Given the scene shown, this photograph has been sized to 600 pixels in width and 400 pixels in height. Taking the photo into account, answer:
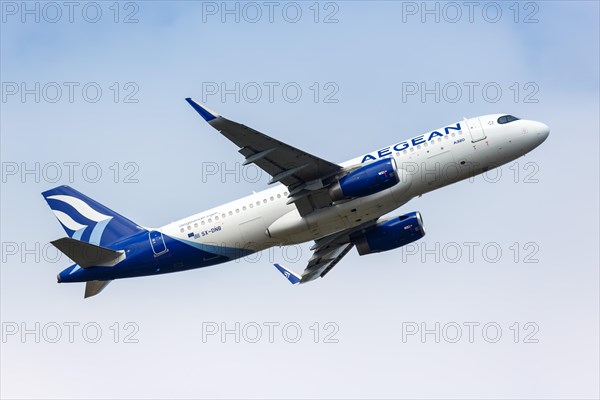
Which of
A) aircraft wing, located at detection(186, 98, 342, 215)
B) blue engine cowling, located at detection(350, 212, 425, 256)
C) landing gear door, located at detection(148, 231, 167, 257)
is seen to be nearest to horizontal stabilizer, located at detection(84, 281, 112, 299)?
landing gear door, located at detection(148, 231, 167, 257)

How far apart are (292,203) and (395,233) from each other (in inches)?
323

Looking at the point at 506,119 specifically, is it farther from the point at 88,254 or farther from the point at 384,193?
the point at 88,254

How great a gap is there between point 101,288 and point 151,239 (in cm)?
482

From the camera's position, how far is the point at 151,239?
60438 mm

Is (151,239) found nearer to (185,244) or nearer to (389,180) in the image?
(185,244)

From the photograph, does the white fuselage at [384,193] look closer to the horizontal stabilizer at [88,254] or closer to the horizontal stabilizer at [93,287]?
the horizontal stabilizer at [88,254]

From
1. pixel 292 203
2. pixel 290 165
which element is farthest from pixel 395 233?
pixel 290 165

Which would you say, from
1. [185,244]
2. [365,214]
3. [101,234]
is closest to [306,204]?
[365,214]

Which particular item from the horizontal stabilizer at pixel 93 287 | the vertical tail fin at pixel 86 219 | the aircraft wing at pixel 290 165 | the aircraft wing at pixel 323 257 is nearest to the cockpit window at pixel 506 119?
the aircraft wing at pixel 290 165

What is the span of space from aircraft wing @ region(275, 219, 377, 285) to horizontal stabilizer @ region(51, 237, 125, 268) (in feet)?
41.6

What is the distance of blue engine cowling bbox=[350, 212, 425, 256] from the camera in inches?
2499

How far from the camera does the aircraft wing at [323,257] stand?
2586 inches

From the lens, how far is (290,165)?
2255 inches

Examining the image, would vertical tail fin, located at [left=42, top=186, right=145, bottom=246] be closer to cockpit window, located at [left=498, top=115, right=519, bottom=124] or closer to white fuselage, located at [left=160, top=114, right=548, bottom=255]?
white fuselage, located at [left=160, top=114, right=548, bottom=255]
